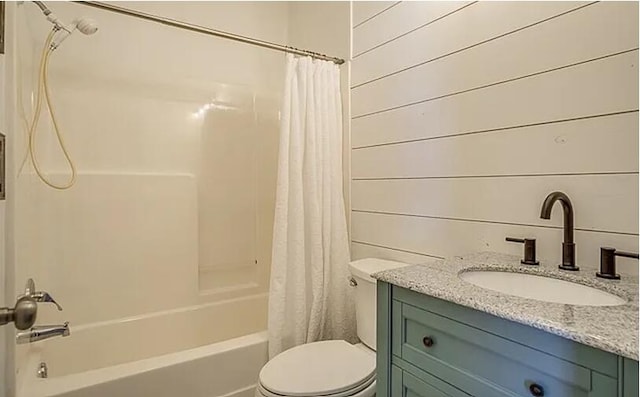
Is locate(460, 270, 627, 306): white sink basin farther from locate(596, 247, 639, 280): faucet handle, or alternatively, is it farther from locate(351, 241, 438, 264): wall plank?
locate(351, 241, 438, 264): wall plank

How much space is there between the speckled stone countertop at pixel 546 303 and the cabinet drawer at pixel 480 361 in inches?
2.8

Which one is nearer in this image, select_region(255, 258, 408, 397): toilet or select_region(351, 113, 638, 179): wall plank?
select_region(351, 113, 638, 179): wall plank

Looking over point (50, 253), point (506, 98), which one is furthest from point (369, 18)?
point (50, 253)

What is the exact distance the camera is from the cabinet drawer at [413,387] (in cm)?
91

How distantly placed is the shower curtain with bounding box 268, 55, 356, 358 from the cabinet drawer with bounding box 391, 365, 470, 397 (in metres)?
0.78

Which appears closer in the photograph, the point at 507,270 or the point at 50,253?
the point at 507,270

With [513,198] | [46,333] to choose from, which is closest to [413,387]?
[513,198]

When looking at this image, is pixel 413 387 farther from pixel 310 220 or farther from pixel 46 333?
pixel 46 333

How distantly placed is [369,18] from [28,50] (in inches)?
64.9

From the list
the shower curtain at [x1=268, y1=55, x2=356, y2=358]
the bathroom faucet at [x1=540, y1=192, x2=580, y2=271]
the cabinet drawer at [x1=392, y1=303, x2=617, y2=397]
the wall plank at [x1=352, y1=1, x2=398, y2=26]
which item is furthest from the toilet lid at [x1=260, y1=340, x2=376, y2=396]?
the wall plank at [x1=352, y1=1, x2=398, y2=26]

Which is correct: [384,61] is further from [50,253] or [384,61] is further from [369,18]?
[50,253]

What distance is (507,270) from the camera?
3.79 ft

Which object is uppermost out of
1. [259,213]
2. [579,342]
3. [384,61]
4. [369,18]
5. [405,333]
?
[369,18]

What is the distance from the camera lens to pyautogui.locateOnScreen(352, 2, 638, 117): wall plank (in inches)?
41.6
